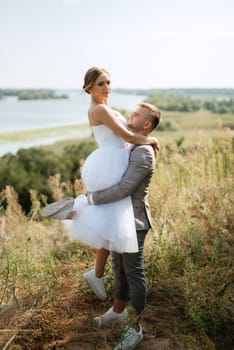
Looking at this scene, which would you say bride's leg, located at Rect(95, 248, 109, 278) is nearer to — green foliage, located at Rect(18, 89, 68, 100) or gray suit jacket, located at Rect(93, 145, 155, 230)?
gray suit jacket, located at Rect(93, 145, 155, 230)

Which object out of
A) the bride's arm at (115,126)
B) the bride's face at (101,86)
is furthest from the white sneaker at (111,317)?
the bride's face at (101,86)

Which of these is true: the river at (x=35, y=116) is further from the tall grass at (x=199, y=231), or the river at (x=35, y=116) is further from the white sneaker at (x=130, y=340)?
the white sneaker at (x=130, y=340)

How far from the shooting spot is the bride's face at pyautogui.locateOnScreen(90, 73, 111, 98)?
288 cm

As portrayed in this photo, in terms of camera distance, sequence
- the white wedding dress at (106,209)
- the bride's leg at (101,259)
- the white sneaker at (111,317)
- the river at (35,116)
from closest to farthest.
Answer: the white wedding dress at (106,209) < the white sneaker at (111,317) < the bride's leg at (101,259) < the river at (35,116)

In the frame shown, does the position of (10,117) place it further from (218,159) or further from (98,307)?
(98,307)

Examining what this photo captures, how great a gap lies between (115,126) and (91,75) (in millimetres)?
363

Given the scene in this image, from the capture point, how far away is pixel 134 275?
2.80 m

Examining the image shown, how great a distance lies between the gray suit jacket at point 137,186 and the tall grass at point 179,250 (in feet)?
1.68

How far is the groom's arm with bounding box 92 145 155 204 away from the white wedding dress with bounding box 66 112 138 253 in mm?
50

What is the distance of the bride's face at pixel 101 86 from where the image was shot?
9.43 ft

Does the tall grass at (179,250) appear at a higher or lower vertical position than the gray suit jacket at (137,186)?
lower

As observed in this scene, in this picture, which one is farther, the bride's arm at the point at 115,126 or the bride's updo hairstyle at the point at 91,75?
the bride's updo hairstyle at the point at 91,75

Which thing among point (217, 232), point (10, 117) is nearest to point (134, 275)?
point (217, 232)

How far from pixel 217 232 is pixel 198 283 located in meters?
0.63
